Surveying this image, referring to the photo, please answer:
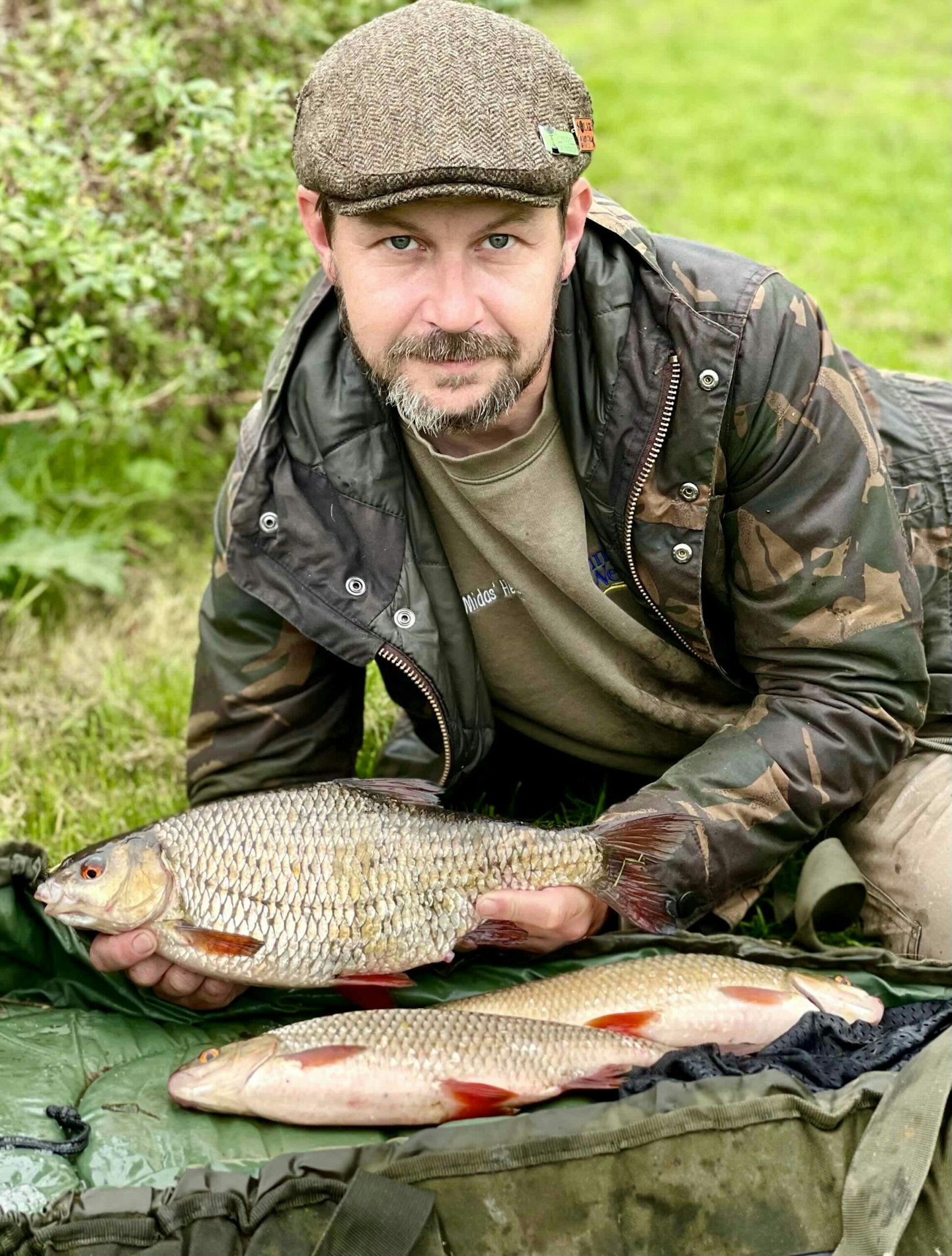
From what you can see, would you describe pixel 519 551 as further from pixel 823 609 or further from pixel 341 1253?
pixel 341 1253

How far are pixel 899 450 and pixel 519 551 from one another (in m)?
0.84

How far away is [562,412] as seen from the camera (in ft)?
10.2

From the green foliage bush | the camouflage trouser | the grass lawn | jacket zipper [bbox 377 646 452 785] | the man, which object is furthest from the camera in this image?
the green foliage bush

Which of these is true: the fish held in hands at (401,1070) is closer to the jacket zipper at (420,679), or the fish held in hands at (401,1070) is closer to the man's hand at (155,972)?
the man's hand at (155,972)

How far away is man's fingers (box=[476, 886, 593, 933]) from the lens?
2953 millimetres

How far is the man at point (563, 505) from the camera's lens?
9.12 feet

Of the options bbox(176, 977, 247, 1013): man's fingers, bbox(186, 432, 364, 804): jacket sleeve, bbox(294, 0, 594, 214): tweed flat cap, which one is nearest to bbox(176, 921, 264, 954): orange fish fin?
bbox(176, 977, 247, 1013): man's fingers

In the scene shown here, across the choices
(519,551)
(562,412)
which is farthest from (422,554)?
(562,412)

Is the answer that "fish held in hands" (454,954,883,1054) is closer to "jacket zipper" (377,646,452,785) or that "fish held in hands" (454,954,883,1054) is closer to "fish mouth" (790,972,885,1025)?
"fish mouth" (790,972,885,1025)

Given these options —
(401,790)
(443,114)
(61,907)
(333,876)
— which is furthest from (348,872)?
(443,114)

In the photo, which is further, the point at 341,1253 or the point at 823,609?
the point at 823,609

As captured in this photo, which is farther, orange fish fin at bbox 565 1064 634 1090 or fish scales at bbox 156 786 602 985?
fish scales at bbox 156 786 602 985

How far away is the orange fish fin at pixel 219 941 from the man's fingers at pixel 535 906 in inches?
16.7

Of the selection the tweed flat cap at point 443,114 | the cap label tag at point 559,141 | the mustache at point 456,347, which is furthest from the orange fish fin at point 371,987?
the cap label tag at point 559,141
